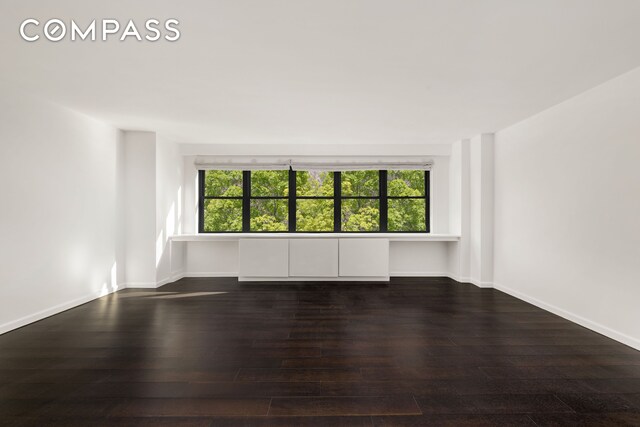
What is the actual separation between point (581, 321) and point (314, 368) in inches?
113

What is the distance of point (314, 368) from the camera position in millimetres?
2436

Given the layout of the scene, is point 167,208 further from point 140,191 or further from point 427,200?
point 427,200

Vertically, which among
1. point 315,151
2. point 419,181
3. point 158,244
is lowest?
point 158,244

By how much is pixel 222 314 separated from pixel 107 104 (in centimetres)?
270

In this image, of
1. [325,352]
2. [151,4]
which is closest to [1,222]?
[151,4]

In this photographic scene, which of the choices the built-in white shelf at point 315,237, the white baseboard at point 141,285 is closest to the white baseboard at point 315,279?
the built-in white shelf at point 315,237

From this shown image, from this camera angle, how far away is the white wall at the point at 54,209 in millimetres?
3252

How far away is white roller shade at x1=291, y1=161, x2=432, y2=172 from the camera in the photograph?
6031 millimetres

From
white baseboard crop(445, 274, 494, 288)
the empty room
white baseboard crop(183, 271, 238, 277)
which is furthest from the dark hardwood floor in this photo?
white baseboard crop(183, 271, 238, 277)

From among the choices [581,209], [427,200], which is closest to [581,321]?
[581,209]

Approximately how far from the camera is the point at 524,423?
1805 mm

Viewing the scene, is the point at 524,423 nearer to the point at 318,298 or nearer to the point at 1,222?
the point at 318,298

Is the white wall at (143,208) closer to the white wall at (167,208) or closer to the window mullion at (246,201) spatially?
the white wall at (167,208)

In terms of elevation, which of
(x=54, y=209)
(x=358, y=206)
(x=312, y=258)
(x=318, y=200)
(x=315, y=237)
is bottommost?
(x=312, y=258)
